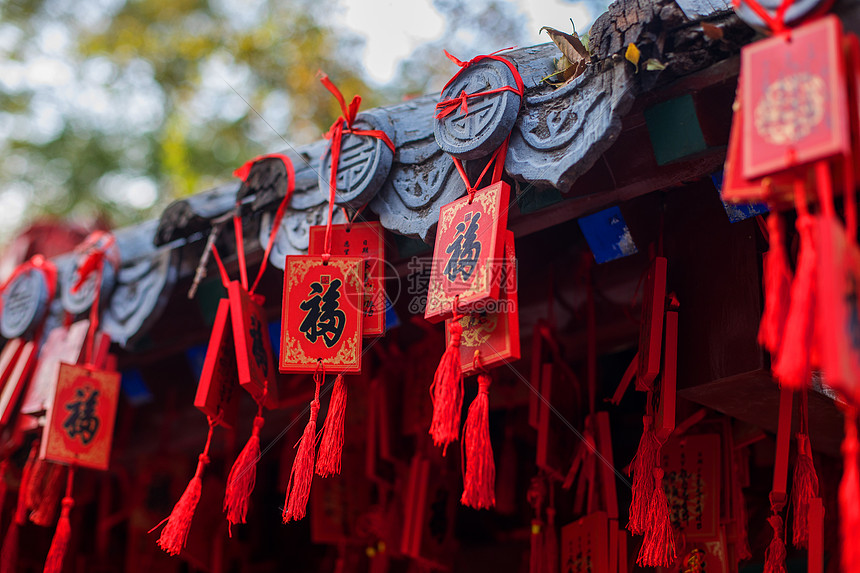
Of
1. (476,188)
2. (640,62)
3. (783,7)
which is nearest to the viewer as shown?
(783,7)

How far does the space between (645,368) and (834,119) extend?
31.6 inches

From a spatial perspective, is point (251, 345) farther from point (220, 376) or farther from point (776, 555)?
point (776, 555)

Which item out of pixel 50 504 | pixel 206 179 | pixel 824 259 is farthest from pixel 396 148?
pixel 206 179

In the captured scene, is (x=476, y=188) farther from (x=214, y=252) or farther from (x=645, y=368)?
(x=214, y=252)

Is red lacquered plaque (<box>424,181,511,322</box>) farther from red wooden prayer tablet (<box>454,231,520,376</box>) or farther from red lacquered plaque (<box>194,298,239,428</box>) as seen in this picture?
red lacquered plaque (<box>194,298,239,428</box>)

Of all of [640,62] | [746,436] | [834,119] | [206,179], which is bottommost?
[746,436]

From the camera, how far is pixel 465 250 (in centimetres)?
173

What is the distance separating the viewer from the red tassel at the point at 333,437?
1.80 m

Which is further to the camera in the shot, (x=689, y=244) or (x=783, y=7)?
(x=689, y=244)

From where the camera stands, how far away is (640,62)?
1.61 m

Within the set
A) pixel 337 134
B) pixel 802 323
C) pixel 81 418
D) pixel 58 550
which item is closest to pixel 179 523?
pixel 58 550

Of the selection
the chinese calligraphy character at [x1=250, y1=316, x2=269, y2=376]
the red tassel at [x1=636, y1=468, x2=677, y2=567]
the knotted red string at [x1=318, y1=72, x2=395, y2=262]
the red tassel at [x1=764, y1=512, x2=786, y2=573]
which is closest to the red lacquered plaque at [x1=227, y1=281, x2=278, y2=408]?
the chinese calligraphy character at [x1=250, y1=316, x2=269, y2=376]

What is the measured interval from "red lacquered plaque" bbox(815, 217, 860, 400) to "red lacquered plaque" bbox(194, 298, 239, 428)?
4.74 ft

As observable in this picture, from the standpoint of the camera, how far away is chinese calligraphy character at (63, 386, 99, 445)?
245 cm
